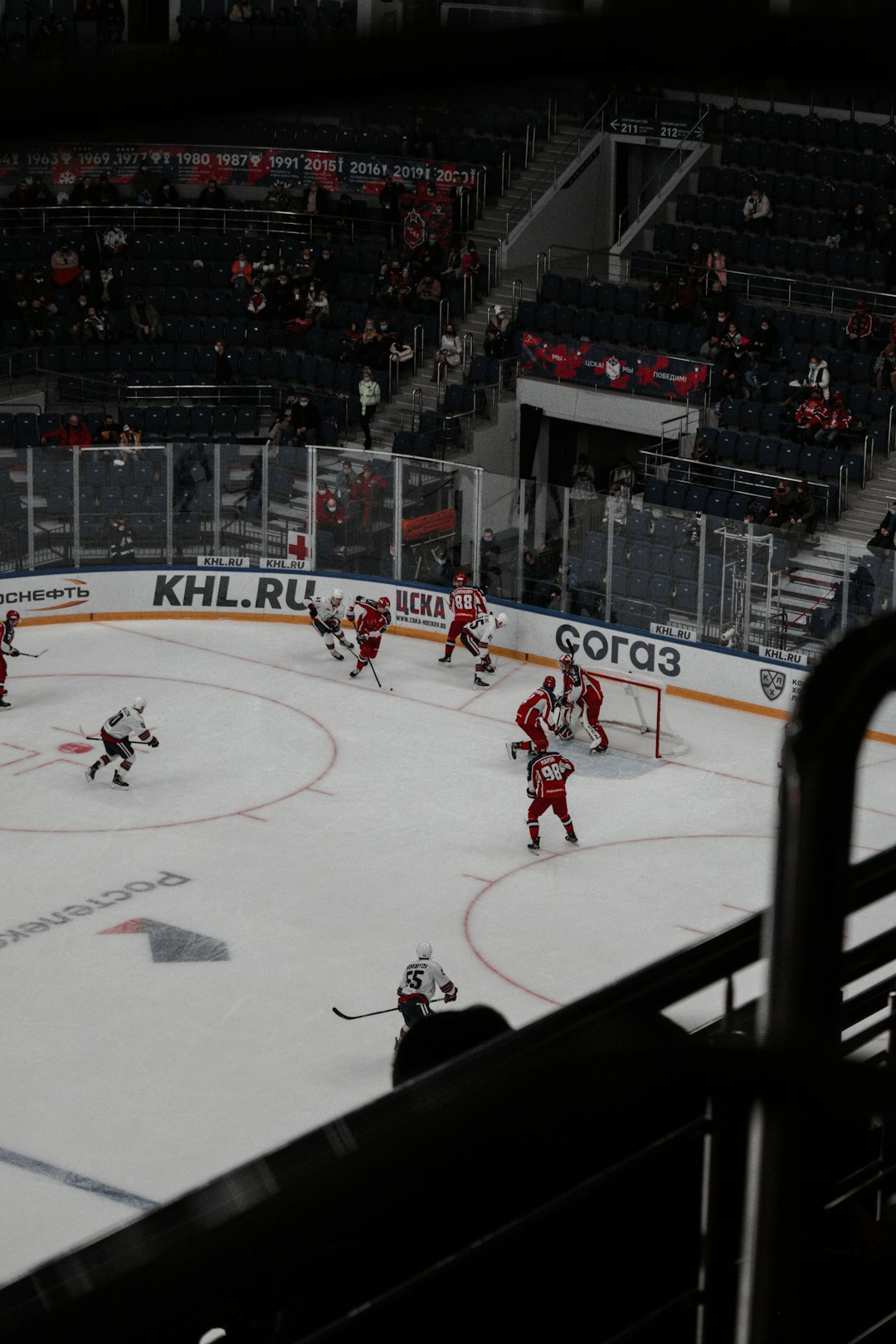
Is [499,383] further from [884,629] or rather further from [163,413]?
[884,629]

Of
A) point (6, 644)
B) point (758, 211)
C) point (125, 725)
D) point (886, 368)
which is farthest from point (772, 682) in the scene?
point (758, 211)

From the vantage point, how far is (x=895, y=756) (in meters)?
21.4

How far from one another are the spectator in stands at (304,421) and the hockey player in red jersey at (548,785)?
1225 centimetres

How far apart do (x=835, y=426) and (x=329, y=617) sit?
8.13 m

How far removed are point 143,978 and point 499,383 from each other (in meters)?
17.2

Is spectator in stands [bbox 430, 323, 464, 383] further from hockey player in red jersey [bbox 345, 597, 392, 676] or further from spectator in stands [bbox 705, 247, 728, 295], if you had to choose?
hockey player in red jersey [bbox 345, 597, 392, 676]

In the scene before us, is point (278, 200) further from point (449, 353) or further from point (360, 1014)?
point (360, 1014)

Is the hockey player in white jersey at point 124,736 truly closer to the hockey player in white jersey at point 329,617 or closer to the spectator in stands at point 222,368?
the hockey player in white jersey at point 329,617

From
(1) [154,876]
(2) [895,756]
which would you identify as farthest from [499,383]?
(1) [154,876]

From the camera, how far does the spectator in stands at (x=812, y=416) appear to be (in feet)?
89.1

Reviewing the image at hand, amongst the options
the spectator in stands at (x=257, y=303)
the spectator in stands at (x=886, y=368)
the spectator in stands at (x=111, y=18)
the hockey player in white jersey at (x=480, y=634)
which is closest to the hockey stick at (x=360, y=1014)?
the hockey player in white jersey at (x=480, y=634)

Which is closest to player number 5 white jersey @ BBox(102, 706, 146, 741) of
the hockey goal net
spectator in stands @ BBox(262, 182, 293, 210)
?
the hockey goal net

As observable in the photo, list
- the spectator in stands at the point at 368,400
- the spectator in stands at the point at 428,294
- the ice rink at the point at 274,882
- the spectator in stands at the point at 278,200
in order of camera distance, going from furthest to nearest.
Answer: the spectator in stands at the point at 278,200 → the spectator in stands at the point at 428,294 → the spectator in stands at the point at 368,400 → the ice rink at the point at 274,882

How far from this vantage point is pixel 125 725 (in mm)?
19594
